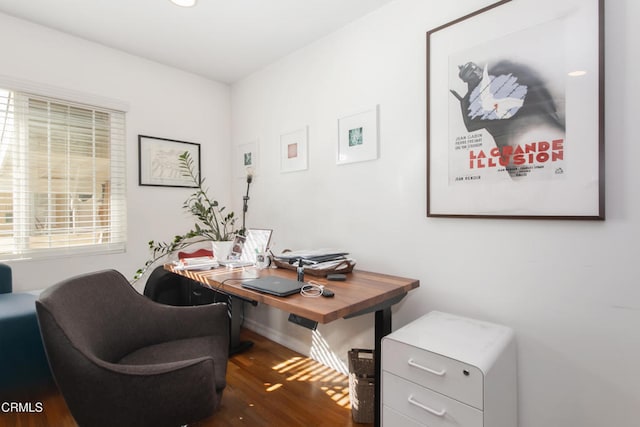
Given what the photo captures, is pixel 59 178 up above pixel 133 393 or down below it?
above

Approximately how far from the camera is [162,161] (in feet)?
9.01

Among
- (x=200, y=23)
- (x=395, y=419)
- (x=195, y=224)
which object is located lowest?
(x=395, y=419)

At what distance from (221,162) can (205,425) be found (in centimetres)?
223

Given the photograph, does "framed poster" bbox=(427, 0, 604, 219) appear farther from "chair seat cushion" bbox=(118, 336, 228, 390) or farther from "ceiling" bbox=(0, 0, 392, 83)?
"chair seat cushion" bbox=(118, 336, 228, 390)

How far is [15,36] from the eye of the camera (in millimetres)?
2076

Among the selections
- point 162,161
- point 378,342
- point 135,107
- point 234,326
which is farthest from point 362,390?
point 135,107

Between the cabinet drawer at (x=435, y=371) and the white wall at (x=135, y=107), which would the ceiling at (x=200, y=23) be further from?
the cabinet drawer at (x=435, y=371)

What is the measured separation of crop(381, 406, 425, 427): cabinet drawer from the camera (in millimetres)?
1214

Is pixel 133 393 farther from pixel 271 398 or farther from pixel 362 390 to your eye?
pixel 362 390

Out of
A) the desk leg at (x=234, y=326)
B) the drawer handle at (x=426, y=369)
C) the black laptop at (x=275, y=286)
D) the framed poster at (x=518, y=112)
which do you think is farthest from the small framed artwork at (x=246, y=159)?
the drawer handle at (x=426, y=369)

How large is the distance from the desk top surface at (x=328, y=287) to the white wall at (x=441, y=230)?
28 centimetres

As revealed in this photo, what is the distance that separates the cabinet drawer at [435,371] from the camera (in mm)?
1070

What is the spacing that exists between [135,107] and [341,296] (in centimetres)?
236

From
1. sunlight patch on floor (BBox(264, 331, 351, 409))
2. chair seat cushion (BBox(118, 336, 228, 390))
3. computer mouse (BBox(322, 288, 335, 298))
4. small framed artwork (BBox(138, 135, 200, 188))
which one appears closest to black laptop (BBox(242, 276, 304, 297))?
computer mouse (BBox(322, 288, 335, 298))
